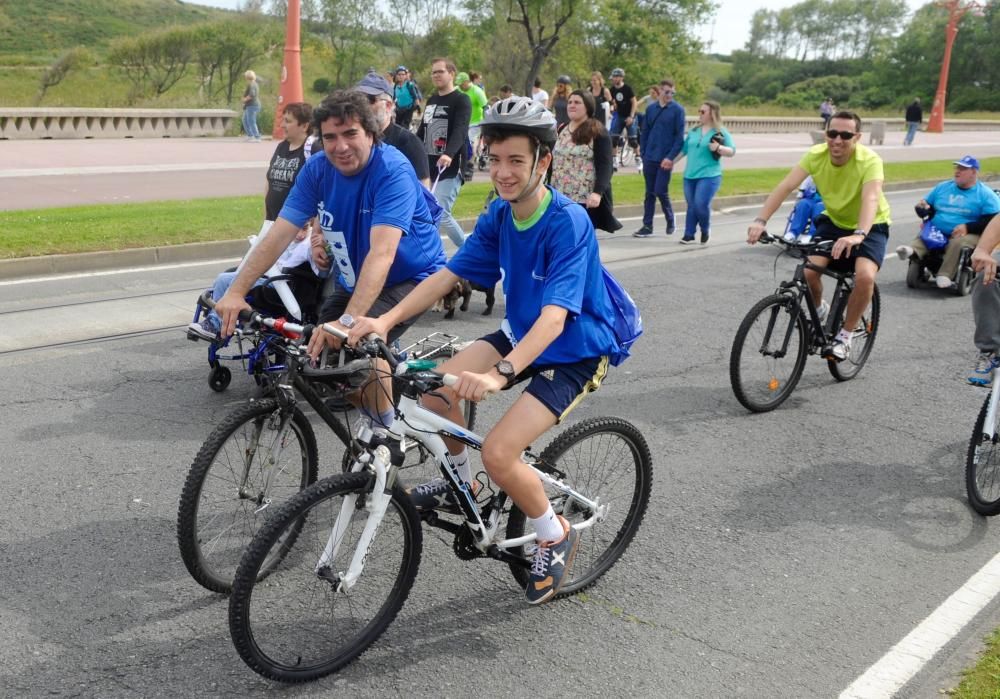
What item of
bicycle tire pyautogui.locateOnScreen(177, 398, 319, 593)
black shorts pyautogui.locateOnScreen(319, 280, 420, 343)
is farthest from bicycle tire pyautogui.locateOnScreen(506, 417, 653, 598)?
black shorts pyautogui.locateOnScreen(319, 280, 420, 343)

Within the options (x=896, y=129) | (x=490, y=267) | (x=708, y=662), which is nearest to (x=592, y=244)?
(x=490, y=267)

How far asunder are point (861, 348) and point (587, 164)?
318 cm

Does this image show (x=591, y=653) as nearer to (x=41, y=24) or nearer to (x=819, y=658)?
(x=819, y=658)

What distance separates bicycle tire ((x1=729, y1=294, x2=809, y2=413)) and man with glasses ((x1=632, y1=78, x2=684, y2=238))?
282 inches

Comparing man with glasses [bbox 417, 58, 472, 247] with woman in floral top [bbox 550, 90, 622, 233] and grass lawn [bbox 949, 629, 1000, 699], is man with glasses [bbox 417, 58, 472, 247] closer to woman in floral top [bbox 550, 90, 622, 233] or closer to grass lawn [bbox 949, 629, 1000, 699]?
woman in floral top [bbox 550, 90, 622, 233]

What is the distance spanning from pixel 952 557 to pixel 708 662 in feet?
5.66

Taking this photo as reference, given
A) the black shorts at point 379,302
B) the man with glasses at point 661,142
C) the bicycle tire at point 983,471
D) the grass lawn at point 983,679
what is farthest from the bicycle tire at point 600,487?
the man with glasses at point 661,142

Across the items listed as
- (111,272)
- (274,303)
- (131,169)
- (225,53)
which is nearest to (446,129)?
(111,272)

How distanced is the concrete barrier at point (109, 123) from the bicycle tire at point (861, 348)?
21.1 m

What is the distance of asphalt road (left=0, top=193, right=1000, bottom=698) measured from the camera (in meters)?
3.70

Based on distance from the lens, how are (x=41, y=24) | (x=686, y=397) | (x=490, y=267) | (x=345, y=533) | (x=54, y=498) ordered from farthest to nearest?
(x=41, y=24) < (x=686, y=397) < (x=54, y=498) < (x=490, y=267) < (x=345, y=533)

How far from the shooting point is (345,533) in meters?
3.50

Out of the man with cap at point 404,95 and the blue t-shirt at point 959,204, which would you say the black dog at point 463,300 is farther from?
the man with cap at point 404,95

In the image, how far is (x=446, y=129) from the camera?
33.2 feet
